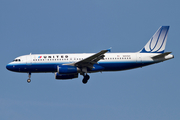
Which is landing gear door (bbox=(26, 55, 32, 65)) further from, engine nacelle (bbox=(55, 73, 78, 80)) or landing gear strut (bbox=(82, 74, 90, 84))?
landing gear strut (bbox=(82, 74, 90, 84))

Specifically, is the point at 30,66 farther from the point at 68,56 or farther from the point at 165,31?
the point at 165,31

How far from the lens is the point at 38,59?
40.3 m

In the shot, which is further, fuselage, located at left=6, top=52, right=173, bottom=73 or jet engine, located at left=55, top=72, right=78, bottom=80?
jet engine, located at left=55, top=72, right=78, bottom=80

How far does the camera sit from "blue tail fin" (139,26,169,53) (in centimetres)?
4184

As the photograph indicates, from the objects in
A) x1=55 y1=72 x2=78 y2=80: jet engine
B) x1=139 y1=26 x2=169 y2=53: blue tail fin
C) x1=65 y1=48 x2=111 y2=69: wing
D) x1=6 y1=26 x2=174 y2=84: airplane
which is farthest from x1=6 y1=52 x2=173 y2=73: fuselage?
x1=55 y1=72 x2=78 y2=80: jet engine

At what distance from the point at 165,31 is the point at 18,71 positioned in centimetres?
2160

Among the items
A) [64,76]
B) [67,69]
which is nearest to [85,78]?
[64,76]

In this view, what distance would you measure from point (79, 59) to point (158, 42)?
11658mm

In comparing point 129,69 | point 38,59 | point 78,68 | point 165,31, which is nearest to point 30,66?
point 38,59

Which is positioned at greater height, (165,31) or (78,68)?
(165,31)

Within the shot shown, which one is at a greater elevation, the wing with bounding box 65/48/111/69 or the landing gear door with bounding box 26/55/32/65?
the landing gear door with bounding box 26/55/32/65

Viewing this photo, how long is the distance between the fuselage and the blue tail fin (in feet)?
4.89

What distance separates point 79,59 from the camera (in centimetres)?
4019

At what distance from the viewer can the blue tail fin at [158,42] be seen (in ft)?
137
